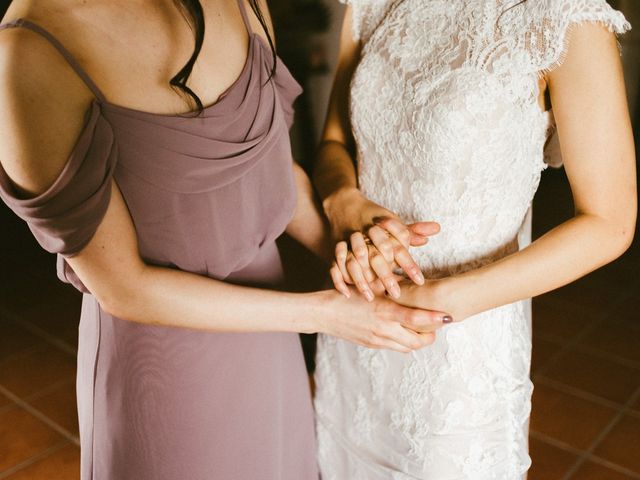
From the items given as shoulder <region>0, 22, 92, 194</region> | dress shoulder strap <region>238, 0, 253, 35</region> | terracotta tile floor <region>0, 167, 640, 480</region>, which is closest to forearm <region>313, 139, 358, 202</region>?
dress shoulder strap <region>238, 0, 253, 35</region>

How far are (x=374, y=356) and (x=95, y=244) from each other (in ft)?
2.25

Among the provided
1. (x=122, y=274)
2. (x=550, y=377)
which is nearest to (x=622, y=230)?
(x=122, y=274)

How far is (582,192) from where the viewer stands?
107 centimetres

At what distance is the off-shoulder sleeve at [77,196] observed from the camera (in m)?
0.88

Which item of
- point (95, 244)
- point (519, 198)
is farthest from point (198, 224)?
point (519, 198)

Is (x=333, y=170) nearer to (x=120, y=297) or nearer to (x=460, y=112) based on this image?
(x=460, y=112)

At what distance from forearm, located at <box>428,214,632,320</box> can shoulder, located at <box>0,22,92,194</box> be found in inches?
25.9

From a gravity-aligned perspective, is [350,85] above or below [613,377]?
above

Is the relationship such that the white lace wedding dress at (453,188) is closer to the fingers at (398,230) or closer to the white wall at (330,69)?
the fingers at (398,230)

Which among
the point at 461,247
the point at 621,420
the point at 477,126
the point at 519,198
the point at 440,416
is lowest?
the point at 621,420

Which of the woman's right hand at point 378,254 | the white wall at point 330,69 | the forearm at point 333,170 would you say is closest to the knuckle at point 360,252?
the woman's right hand at point 378,254

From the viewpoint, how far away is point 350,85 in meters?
1.45

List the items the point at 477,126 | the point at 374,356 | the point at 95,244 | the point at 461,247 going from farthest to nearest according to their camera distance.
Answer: the point at 374,356, the point at 461,247, the point at 477,126, the point at 95,244

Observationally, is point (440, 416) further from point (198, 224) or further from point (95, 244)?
point (95, 244)
